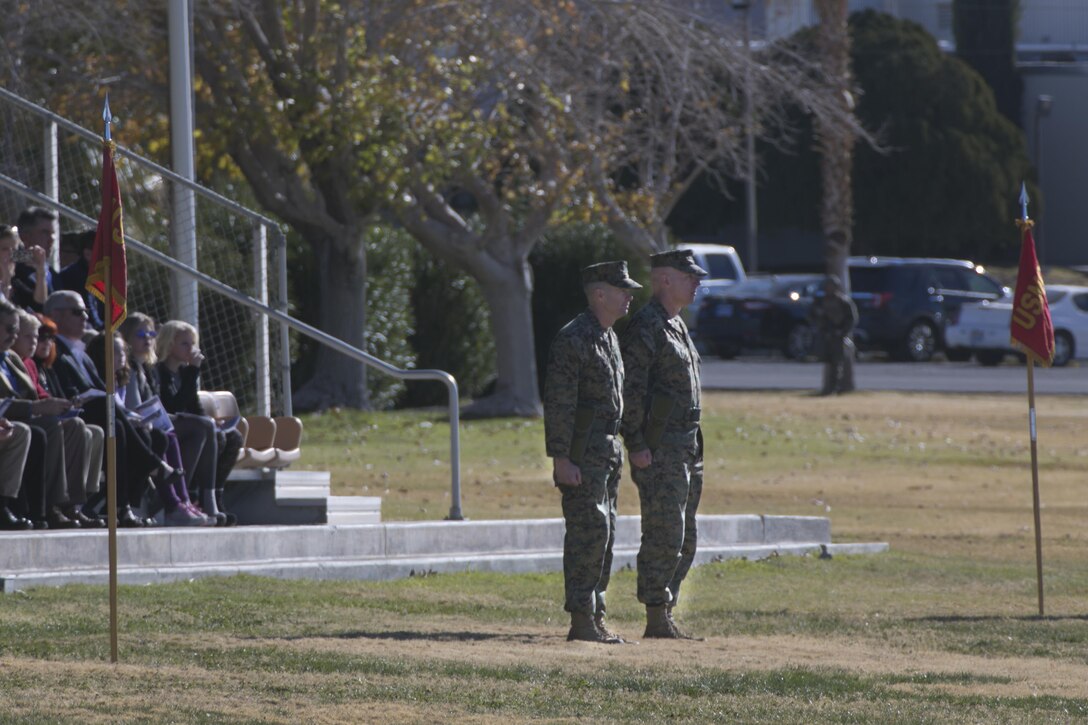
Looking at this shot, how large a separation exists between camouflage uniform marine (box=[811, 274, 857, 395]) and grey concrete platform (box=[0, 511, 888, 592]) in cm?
1552

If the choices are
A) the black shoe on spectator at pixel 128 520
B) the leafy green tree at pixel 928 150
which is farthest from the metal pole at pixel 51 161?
the leafy green tree at pixel 928 150

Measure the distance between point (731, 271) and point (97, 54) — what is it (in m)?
26.2

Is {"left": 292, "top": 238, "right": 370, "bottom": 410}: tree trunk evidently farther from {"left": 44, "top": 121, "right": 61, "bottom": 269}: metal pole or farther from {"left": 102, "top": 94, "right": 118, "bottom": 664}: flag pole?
{"left": 102, "top": 94, "right": 118, "bottom": 664}: flag pole

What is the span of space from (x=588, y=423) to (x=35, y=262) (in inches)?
182

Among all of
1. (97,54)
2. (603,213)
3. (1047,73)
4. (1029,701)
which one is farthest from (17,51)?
(1047,73)

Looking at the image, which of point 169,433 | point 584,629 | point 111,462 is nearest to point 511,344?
point 169,433

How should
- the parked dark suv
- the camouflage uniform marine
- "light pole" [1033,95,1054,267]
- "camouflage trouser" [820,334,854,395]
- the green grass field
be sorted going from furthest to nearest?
"light pole" [1033,95,1054,267]
the parked dark suv
"camouflage trouser" [820,334,854,395]
the camouflage uniform marine
the green grass field

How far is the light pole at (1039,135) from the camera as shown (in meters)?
56.6

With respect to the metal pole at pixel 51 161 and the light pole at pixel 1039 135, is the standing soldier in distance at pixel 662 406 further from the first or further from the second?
the light pole at pixel 1039 135

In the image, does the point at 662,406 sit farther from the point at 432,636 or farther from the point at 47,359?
the point at 47,359

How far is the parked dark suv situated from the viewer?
40812 mm

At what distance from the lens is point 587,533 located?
9789mm

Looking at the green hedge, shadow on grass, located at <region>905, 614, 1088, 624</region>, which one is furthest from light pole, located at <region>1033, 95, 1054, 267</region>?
shadow on grass, located at <region>905, 614, 1088, 624</region>

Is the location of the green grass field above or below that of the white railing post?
below
